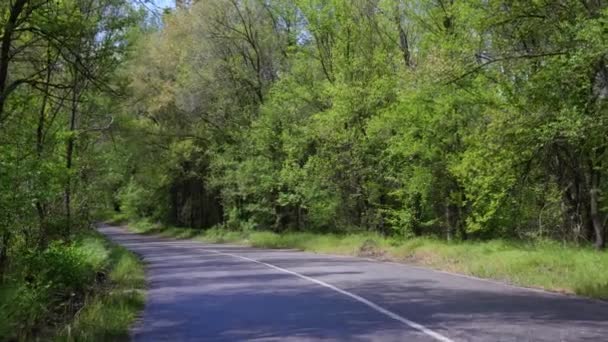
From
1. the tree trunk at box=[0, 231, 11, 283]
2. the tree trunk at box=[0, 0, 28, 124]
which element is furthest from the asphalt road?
the tree trunk at box=[0, 0, 28, 124]

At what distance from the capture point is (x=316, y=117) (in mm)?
31688

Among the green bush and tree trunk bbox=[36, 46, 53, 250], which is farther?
tree trunk bbox=[36, 46, 53, 250]

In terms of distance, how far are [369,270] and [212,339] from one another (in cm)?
1024

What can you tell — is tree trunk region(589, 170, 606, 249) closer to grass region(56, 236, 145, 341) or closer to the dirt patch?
the dirt patch

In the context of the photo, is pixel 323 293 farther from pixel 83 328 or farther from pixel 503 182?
pixel 503 182

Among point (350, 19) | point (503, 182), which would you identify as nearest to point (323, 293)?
point (503, 182)

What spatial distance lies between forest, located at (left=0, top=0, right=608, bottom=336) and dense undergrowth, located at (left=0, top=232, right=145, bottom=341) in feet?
0.43

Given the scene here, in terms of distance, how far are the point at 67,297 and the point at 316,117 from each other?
63.7 feet

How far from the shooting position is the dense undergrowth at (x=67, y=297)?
9406mm

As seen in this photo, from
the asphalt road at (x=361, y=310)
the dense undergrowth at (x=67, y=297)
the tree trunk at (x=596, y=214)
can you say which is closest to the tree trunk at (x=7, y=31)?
the dense undergrowth at (x=67, y=297)

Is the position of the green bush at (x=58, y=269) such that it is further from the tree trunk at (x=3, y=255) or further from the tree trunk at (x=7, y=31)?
the tree trunk at (x=7, y=31)

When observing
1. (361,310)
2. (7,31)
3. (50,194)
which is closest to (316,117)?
(50,194)

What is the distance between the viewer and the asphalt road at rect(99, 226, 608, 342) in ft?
29.1

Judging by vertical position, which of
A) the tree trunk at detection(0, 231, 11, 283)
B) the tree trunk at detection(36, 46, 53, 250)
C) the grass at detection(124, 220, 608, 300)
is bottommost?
the grass at detection(124, 220, 608, 300)
